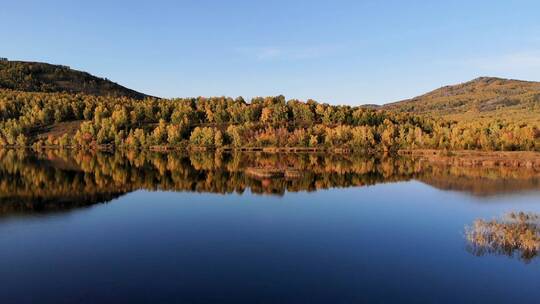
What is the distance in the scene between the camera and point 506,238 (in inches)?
1407

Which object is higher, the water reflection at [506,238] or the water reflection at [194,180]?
the water reflection at [194,180]

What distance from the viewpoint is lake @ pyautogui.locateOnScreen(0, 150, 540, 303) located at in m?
25.6

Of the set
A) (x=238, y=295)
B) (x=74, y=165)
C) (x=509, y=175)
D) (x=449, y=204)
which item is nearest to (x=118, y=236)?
(x=238, y=295)

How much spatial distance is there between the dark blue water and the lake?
117mm

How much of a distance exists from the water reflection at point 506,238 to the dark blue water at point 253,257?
1151 millimetres

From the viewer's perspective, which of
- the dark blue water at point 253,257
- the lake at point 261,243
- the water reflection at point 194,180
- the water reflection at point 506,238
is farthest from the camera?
the water reflection at point 194,180

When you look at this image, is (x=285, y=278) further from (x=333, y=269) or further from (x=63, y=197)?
(x=63, y=197)

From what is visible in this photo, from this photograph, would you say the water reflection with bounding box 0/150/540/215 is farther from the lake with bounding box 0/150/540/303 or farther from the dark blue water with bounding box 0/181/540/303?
the dark blue water with bounding box 0/181/540/303

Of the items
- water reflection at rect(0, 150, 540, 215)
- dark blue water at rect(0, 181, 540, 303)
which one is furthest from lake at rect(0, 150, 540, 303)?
water reflection at rect(0, 150, 540, 215)

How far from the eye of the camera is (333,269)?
29.6 meters

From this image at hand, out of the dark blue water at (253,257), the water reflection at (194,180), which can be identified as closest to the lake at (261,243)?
the dark blue water at (253,257)

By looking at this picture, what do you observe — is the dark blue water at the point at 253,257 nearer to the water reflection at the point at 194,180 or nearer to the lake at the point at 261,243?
the lake at the point at 261,243

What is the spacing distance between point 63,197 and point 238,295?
3891cm

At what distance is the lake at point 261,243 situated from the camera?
25.6m
